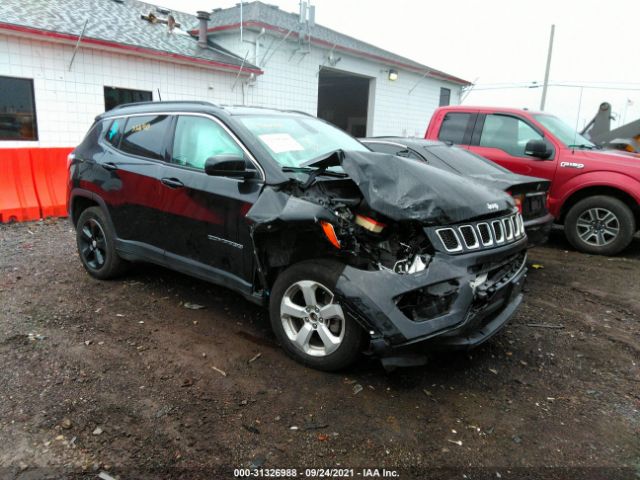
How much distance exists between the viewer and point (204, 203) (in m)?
3.65

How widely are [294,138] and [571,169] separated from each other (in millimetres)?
4390

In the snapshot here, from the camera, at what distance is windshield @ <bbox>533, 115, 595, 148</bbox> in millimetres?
6609

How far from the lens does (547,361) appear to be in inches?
136

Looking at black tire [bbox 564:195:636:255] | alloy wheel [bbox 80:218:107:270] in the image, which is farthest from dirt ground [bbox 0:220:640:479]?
black tire [bbox 564:195:636:255]

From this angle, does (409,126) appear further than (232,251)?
Yes

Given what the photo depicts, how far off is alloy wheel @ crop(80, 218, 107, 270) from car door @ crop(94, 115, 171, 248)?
372 mm

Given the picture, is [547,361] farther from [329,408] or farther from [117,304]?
[117,304]

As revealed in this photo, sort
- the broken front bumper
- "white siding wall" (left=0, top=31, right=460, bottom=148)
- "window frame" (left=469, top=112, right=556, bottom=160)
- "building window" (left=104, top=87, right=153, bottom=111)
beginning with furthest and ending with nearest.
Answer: "building window" (left=104, top=87, right=153, bottom=111)
"white siding wall" (left=0, top=31, right=460, bottom=148)
"window frame" (left=469, top=112, right=556, bottom=160)
the broken front bumper

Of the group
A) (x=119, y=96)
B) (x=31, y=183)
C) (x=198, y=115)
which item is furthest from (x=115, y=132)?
(x=119, y=96)

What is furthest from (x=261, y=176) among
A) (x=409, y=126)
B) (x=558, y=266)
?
(x=409, y=126)

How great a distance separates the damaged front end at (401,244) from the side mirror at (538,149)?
349 cm

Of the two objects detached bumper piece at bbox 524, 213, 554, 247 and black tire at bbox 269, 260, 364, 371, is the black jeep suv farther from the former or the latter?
detached bumper piece at bbox 524, 213, 554, 247

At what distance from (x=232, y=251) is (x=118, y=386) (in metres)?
1.19

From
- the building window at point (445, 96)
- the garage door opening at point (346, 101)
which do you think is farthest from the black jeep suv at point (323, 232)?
the building window at point (445, 96)
